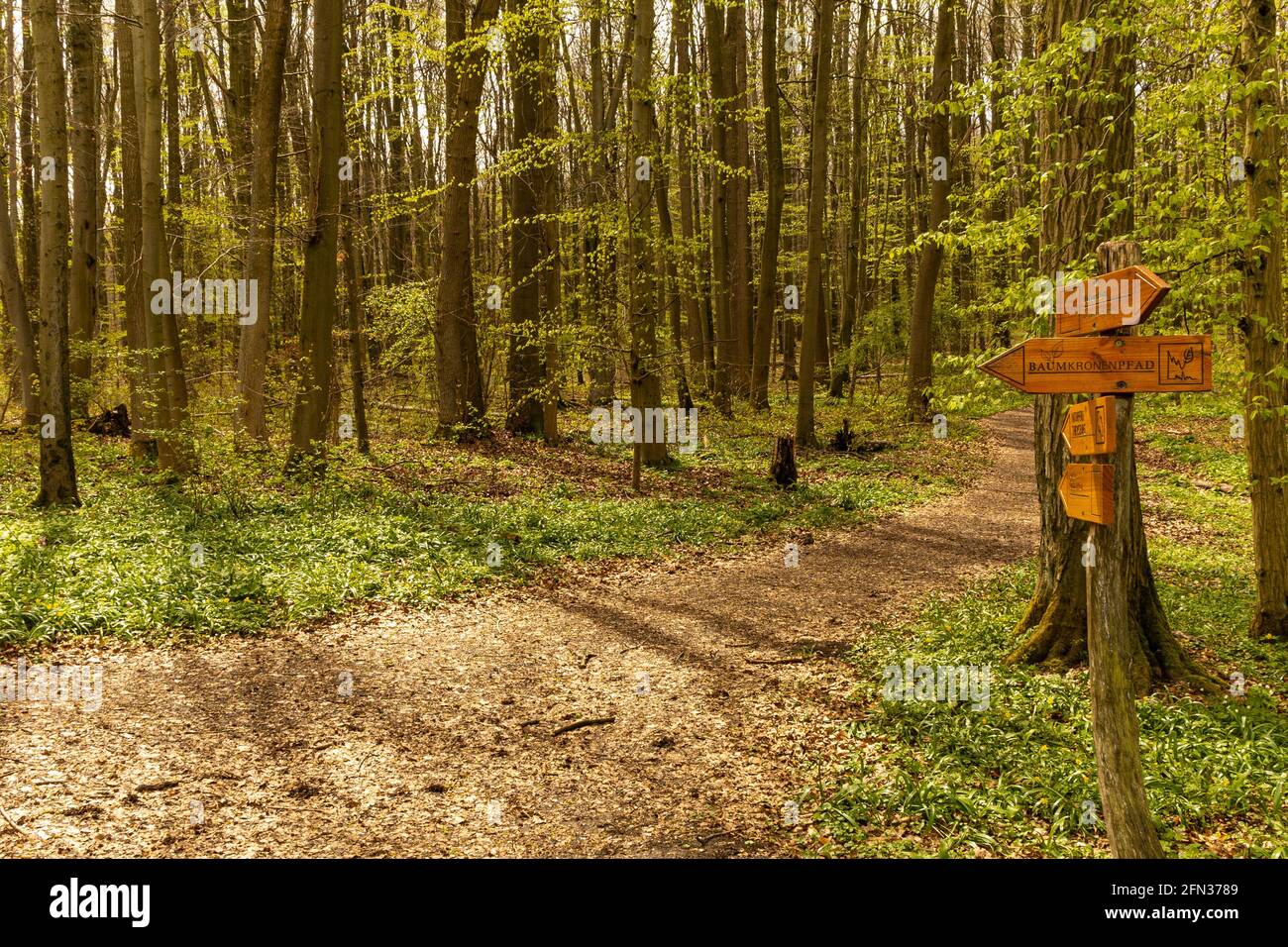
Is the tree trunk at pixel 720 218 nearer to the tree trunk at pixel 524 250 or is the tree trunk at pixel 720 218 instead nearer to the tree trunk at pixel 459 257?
the tree trunk at pixel 524 250

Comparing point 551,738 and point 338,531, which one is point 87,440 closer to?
point 338,531

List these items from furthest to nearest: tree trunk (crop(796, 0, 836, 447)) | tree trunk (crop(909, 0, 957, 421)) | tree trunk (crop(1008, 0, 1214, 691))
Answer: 1. tree trunk (crop(909, 0, 957, 421))
2. tree trunk (crop(796, 0, 836, 447))
3. tree trunk (crop(1008, 0, 1214, 691))

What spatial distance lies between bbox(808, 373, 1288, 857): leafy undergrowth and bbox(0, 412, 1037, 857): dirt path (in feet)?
1.40

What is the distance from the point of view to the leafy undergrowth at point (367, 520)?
7977 millimetres

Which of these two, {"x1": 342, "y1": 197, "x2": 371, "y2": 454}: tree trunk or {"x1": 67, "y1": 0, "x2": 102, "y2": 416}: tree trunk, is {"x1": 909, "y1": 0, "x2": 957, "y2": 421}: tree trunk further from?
{"x1": 67, "y1": 0, "x2": 102, "y2": 416}: tree trunk

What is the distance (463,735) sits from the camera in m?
6.00

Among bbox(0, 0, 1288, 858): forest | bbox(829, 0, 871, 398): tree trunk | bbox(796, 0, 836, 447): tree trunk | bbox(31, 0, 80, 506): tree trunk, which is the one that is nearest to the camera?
bbox(0, 0, 1288, 858): forest

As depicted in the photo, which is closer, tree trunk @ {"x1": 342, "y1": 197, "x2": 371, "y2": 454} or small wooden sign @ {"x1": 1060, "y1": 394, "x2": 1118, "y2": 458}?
small wooden sign @ {"x1": 1060, "y1": 394, "x2": 1118, "y2": 458}

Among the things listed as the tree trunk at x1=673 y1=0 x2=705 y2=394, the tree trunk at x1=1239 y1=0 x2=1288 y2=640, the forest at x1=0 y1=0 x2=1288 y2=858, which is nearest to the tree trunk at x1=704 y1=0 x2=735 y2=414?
the forest at x1=0 y1=0 x2=1288 y2=858

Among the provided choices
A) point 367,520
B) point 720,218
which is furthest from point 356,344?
point 720,218

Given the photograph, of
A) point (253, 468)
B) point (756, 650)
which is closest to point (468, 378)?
point (253, 468)

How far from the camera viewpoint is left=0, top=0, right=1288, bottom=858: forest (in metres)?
4.73

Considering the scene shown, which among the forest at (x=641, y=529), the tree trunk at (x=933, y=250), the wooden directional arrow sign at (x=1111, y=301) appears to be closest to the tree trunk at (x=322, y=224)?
the forest at (x=641, y=529)

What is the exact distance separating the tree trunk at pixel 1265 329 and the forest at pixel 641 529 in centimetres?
4
